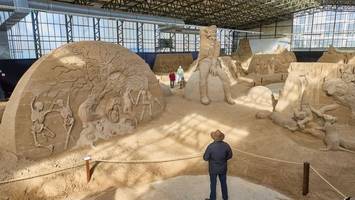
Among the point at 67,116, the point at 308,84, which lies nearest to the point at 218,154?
the point at 67,116

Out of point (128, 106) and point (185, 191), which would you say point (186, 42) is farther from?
point (185, 191)

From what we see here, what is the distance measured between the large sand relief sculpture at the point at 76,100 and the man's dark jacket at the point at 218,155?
389cm

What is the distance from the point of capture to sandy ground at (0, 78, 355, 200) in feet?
18.6

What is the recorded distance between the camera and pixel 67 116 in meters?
6.90

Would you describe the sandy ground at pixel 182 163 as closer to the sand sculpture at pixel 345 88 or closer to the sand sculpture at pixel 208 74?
the sand sculpture at pixel 345 88

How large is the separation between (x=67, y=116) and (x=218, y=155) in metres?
4.35

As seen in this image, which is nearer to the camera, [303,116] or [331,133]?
[331,133]

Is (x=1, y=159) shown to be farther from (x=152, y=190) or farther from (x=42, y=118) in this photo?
(x=152, y=190)

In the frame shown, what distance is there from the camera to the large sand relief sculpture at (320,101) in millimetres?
7688

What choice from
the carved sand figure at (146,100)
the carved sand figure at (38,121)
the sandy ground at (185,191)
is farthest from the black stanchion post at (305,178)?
the carved sand figure at (38,121)

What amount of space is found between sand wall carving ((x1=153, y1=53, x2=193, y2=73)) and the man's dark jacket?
21.3 meters

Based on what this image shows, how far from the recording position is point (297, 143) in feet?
23.8

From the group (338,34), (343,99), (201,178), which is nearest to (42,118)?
(201,178)

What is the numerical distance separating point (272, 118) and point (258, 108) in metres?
1.77
